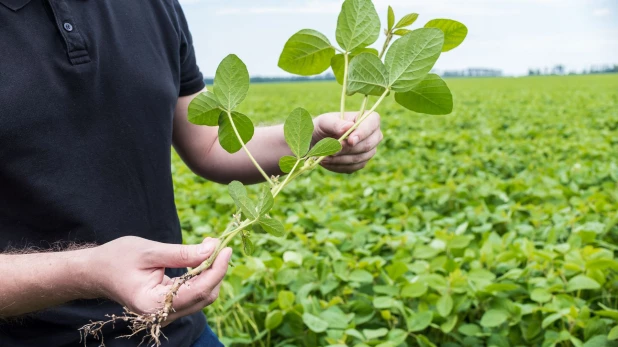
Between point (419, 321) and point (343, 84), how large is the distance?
104cm

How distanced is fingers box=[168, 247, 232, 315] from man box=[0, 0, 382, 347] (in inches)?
0.4

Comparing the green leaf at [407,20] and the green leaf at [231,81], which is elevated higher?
the green leaf at [407,20]

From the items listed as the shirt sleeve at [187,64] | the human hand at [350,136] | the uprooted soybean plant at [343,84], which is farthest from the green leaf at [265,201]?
the shirt sleeve at [187,64]

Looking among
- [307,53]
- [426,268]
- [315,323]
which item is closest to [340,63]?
[307,53]

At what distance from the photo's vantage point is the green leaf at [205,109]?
2.77 ft

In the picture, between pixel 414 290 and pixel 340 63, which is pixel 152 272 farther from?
pixel 414 290

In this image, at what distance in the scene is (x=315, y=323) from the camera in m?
1.66

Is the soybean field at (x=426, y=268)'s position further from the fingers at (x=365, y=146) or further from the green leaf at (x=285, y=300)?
the fingers at (x=365, y=146)

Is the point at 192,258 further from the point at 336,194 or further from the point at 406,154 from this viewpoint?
the point at 406,154

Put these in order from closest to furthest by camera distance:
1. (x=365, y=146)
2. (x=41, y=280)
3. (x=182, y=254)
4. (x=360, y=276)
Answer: (x=182, y=254), (x=41, y=280), (x=365, y=146), (x=360, y=276)

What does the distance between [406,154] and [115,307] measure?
4245 millimetres

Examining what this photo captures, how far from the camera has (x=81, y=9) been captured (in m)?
1.01

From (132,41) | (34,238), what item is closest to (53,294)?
(34,238)

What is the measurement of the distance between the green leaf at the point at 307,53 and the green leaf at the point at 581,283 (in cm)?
123
